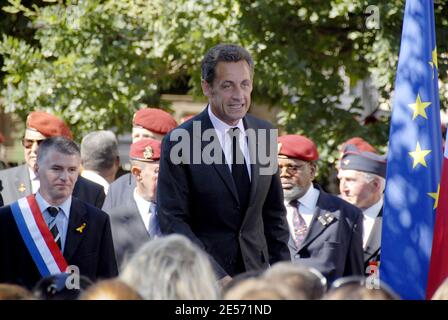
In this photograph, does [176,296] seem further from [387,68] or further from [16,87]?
[16,87]

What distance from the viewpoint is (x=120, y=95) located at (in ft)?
33.5

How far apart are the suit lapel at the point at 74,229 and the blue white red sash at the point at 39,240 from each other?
65 millimetres

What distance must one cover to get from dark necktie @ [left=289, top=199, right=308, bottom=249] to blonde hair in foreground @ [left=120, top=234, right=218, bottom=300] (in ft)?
11.6

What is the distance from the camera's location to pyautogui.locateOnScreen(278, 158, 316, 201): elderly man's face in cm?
730

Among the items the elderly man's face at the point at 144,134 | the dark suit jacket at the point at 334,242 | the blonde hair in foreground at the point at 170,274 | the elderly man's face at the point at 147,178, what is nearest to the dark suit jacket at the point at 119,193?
the elderly man's face at the point at 147,178

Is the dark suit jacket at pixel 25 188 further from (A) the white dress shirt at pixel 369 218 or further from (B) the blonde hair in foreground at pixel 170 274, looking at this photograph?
(B) the blonde hair in foreground at pixel 170 274

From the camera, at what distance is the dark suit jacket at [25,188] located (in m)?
7.38

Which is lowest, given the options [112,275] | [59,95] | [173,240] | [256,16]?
[112,275]

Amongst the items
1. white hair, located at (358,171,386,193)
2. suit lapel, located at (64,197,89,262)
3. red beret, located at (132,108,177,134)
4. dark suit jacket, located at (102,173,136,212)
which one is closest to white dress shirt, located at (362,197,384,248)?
white hair, located at (358,171,386,193)

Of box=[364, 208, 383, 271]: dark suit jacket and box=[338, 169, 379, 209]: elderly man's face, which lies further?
box=[338, 169, 379, 209]: elderly man's face

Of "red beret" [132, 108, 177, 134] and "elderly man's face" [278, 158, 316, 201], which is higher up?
"red beret" [132, 108, 177, 134]

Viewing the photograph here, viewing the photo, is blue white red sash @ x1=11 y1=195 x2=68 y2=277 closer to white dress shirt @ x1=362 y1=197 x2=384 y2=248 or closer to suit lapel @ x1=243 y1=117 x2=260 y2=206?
suit lapel @ x1=243 y1=117 x2=260 y2=206

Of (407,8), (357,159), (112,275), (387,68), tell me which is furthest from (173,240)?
(387,68)

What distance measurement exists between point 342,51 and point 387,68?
127cm
